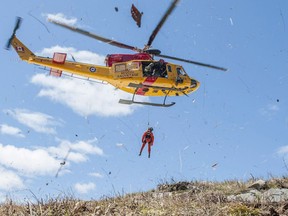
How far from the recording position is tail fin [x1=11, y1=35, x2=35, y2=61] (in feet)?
63.0

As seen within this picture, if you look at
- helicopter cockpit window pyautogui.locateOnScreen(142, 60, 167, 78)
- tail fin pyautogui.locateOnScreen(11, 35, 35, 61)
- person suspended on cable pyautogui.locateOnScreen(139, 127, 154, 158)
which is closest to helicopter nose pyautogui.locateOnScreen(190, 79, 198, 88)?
helicopter cockpit window pyautogui.locateOnScreen(142, 60, 167, 78)

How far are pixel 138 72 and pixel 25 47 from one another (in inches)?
234

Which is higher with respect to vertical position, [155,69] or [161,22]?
[161,22]

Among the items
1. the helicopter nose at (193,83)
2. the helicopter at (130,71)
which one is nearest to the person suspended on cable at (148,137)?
the helicopter at (130,71)

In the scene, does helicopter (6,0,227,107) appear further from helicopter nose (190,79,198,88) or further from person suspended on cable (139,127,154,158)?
person suspended on cable (139,127,154,158)

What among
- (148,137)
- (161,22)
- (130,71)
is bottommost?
(148,137)

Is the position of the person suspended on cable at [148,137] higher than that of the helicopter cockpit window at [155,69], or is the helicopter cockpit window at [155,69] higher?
the helicopter cockpit window at [155,69]

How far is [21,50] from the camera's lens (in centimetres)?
1980

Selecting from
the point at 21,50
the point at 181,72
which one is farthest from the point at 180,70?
the point at 21,50

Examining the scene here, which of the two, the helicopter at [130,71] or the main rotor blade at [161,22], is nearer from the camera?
the main rotor blade at [161,22]

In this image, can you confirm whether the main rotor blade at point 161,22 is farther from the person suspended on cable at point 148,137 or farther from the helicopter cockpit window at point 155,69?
the person suspended on cable at point 148,137

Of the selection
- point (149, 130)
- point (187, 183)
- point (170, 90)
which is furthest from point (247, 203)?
point (170, 90)

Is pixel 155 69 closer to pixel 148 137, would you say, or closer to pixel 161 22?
pixel 161 22

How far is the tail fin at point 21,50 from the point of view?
1919 centimetres
